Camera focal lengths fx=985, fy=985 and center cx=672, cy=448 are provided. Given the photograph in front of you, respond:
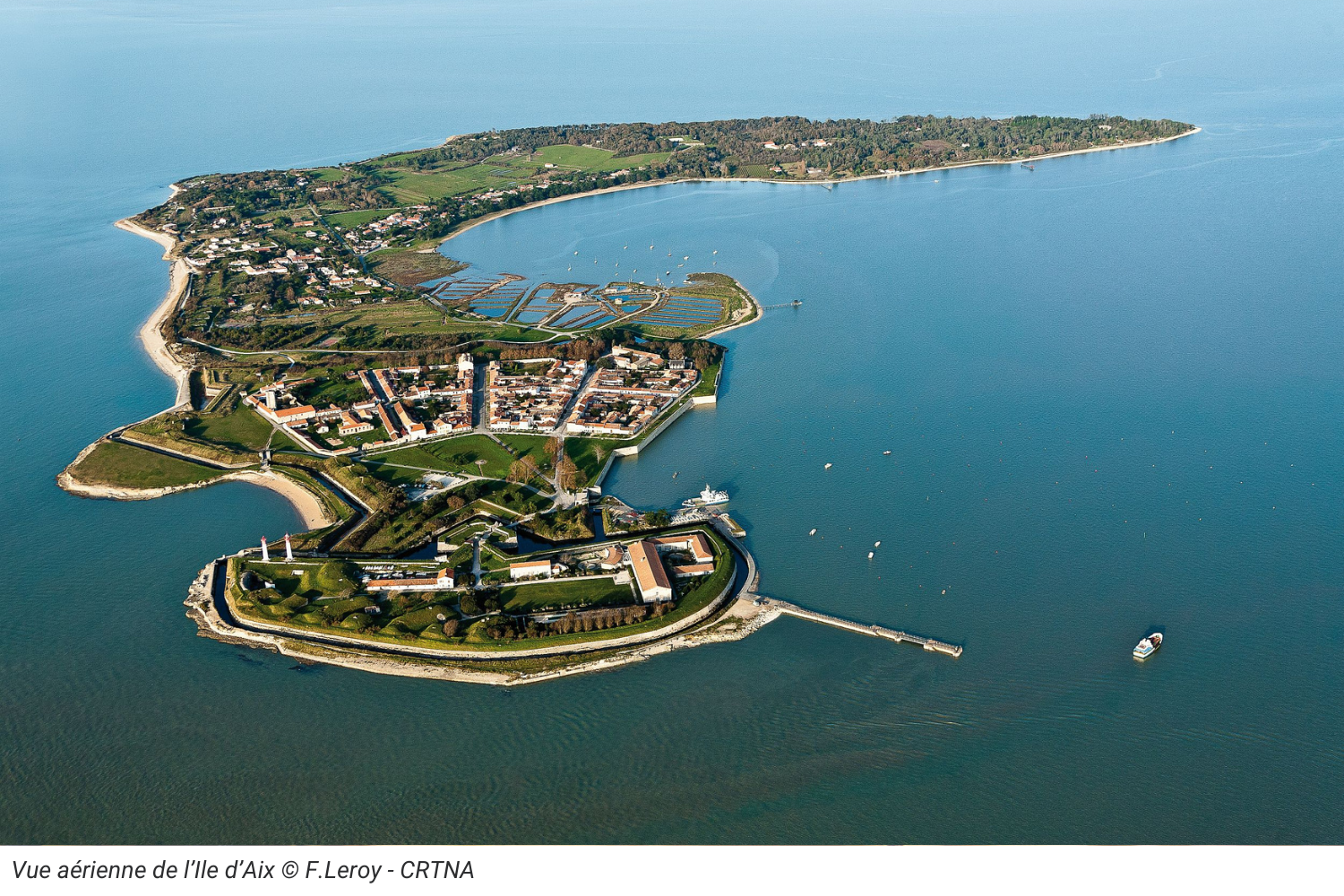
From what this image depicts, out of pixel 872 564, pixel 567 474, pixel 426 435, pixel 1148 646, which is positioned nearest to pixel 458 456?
pixel 426 435

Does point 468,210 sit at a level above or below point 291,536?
above

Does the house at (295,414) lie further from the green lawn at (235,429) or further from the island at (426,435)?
the green lawn at (235,429)

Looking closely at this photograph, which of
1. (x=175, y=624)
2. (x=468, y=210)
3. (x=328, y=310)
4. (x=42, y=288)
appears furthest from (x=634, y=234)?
(x=175, y=624)

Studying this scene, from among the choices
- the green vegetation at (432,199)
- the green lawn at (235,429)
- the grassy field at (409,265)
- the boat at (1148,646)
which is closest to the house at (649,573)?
the boat at (1148,646)

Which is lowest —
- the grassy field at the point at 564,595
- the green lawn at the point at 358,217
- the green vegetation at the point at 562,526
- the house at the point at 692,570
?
the grassy field at the point at 564,595

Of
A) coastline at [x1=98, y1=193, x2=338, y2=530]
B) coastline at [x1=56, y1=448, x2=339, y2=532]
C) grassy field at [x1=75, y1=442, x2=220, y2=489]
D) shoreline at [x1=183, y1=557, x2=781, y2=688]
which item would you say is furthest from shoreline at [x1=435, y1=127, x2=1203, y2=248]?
shoreline at [x1=183, y1=557, x2=781, y2=688]

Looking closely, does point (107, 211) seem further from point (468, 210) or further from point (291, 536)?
point (291, 536)
